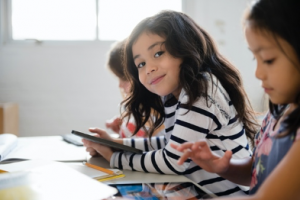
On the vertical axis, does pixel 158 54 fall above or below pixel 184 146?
above

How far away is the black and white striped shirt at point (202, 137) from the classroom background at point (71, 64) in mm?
1958

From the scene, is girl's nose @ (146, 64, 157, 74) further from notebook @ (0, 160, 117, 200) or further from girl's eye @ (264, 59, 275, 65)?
girl's eye @ (264, 59, 275, 65)

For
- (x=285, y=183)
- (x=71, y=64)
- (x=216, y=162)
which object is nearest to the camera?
(x=285, y=183)

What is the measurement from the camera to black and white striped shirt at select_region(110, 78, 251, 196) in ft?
3.02

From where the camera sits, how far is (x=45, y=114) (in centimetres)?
294

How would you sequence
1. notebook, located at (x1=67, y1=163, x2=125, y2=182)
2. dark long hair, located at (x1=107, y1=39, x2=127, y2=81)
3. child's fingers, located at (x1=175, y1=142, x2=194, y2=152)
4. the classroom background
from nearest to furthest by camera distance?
child's fingers, located at (x1=175, y1=142, x2=194, y2=152) < notebook, located at (x1=67, y1=163, x2=125, y2=182) < dark long hair, located at (x1=107, y1=39, x2=127, y2=81) < the classroom background

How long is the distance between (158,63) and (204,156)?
0.39 meters

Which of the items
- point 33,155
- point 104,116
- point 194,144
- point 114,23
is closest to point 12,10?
point 114,23

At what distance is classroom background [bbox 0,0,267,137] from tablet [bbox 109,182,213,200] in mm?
2154

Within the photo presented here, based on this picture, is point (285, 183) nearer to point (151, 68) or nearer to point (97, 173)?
point (97, 173)

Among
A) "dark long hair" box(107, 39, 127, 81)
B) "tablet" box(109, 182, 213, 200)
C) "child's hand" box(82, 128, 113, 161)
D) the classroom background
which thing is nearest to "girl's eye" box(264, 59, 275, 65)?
"tablet" box(109, 182, 213, 200)

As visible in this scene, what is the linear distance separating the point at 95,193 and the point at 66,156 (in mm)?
438

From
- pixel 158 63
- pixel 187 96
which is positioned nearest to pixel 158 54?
pixel 158 63

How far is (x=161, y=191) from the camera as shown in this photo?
0.77 metres
